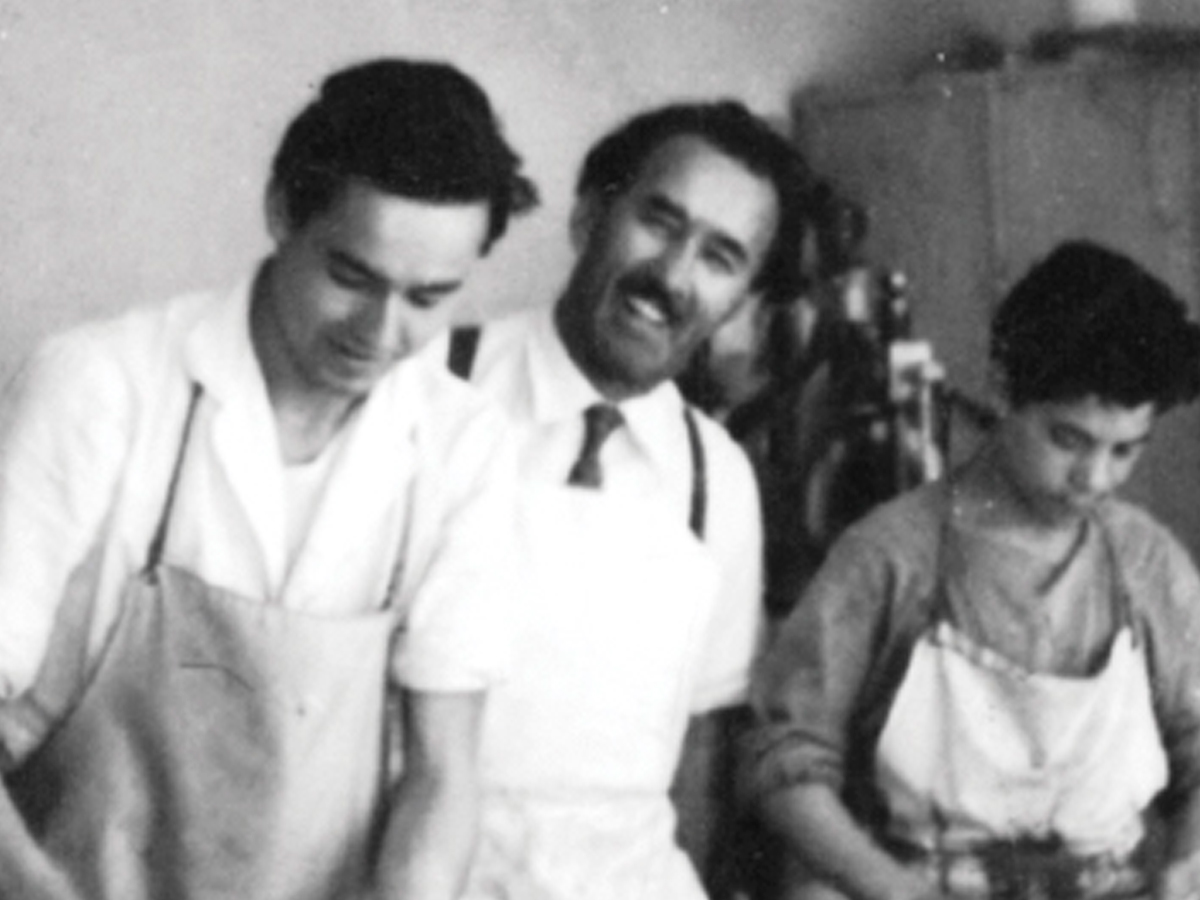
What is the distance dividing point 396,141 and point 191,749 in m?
0.45

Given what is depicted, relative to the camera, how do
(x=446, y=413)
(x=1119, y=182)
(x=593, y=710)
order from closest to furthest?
(x=446, y=413), (x=593, y=710), (x=1119, y=182)

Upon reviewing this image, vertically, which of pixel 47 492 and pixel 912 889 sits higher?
pixel 47 492

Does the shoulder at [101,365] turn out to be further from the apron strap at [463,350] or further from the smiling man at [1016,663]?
the smiling man at [1016,663]

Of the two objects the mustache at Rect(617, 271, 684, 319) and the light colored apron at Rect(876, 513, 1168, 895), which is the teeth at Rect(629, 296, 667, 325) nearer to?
the mustache at Rect(617, 271, 684, 319)

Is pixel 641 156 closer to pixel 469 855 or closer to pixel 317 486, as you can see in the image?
pixel 317 486

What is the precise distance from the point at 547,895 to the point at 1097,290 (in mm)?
743

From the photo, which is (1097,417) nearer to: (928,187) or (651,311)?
(651,311)

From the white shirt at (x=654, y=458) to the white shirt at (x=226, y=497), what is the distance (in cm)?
26

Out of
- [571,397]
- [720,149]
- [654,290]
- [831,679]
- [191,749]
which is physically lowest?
[831,679]

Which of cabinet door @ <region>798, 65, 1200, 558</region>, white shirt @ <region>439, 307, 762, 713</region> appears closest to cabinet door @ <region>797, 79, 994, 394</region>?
cabinet door @ <region>798, 65, 1200, 558</region>

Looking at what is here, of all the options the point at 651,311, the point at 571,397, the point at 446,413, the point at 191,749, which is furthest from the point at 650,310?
the point at 191,749

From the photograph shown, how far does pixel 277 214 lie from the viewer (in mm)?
1515

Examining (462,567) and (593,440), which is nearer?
(462,567)

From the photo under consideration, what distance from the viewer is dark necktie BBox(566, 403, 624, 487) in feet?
6.04
